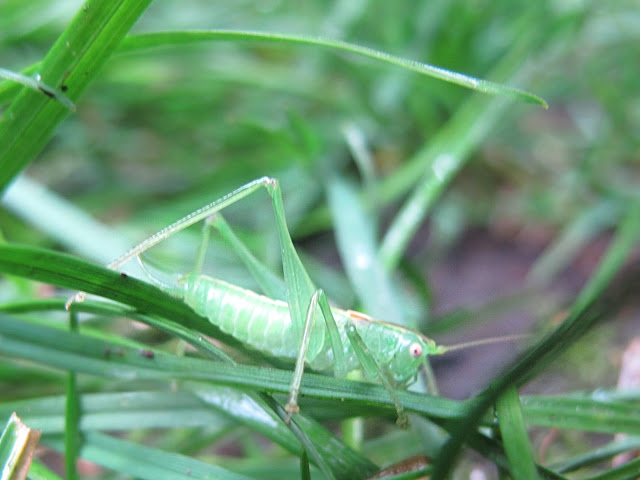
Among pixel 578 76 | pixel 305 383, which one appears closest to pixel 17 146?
pixel 305 383

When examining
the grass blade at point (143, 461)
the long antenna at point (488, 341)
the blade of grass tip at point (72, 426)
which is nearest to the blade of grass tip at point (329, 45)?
the long antenna at point (488, 341)

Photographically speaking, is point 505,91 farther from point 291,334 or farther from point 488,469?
point 488,469

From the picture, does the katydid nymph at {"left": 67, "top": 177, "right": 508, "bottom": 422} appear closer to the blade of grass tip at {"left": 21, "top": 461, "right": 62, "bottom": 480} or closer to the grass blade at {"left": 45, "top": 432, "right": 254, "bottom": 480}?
the grass blade at {"left": 45, "top": 432, "right": 254, "bottom": 480}

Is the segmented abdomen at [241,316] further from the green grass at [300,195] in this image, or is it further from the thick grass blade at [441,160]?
the thick grass blade at [441,160]

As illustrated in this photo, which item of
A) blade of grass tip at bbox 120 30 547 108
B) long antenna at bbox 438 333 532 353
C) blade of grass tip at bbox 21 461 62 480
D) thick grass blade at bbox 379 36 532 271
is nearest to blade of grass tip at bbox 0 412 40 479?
blade of grass tip at bbox 21 461 62 480

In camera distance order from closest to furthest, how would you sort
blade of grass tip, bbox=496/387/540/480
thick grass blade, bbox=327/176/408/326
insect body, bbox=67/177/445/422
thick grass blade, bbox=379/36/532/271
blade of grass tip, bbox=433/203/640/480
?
blade of grass tip, bbox=433/203/640/480
blade of grass tip, bbox=496/387/540/480
insect body, bbox=67/177/445/422
thick grass blade, bbox=327/176/408/326
thick grass blade, bbox=379/36/532/271

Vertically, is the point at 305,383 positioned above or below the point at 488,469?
above
